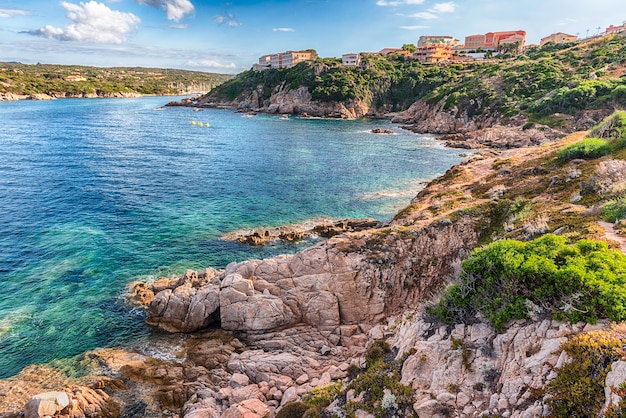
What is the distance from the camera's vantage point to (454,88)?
112 m

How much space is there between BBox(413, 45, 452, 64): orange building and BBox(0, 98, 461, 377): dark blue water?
98.1 metres

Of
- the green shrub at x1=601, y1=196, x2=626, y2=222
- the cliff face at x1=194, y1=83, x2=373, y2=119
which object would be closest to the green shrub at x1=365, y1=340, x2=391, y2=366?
the green shrub at x1=601, y1=196, x2=626, y2=222

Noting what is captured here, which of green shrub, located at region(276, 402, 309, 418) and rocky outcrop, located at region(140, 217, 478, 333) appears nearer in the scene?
green shrub, located at region(276, 402, 309, 418)

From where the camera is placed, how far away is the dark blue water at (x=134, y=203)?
2405cm

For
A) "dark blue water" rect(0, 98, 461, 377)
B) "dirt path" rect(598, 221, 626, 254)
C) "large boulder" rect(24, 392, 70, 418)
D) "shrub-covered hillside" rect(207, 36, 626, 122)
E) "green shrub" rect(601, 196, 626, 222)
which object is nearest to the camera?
"dirt path" rect(598, 221, 626, 254)

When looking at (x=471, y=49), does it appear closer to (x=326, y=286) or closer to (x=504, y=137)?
(x=504, y=137)

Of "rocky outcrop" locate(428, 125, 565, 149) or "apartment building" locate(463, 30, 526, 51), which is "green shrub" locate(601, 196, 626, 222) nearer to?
"rocky outcrop" locate(428, 125, 565, 149)

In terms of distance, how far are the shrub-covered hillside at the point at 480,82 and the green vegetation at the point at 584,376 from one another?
8103cm

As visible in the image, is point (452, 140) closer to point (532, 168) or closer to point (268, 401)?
point (532, 168)

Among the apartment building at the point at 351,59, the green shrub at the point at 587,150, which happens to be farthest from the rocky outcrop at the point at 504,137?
the apartment building at the point at 351,59

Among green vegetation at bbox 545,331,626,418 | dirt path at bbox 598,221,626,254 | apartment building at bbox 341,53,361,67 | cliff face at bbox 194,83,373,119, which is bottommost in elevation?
green vegetation at bbox 545,331,626,418

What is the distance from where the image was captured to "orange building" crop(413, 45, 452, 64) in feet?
564

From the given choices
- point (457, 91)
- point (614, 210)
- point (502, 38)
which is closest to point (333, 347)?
point (614, 210)

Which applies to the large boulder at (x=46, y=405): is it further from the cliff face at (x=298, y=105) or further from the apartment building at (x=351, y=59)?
the apartment building at (x=351, y=59)
